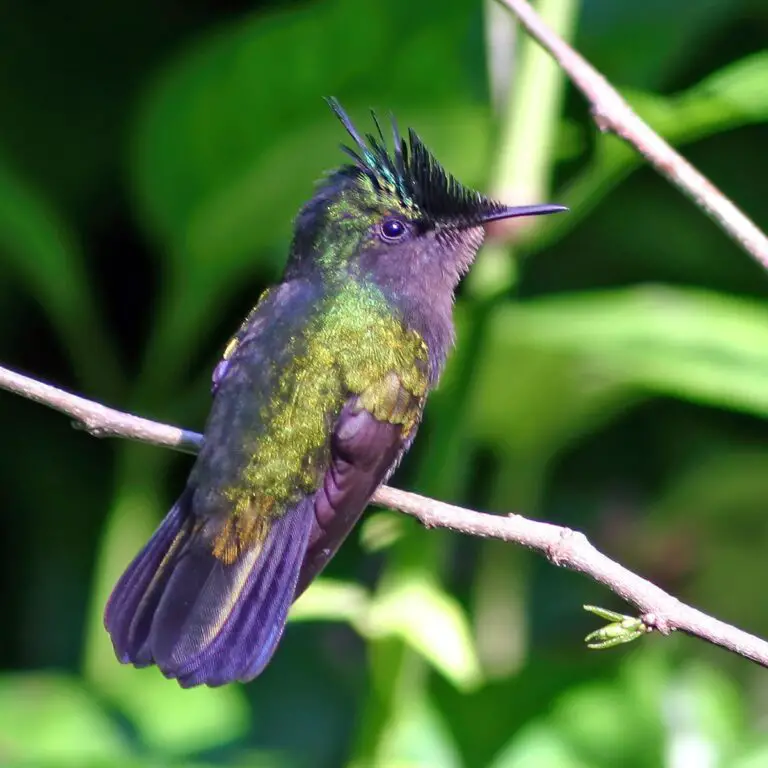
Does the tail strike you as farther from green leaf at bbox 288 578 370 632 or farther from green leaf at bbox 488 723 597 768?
green leaf at bbox 488 723 597 768

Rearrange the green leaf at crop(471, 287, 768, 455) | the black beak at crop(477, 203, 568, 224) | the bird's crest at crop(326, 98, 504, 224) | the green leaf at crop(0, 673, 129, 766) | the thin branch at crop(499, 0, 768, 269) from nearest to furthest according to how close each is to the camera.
→ the thin branch at crop(499, 0, 768, 269)
the black beak at crop(477, 203, 568, 224)
the bird's crest at crop(326, 98, 504, 224)
the green leaf at crop(471, 287, 768, 455)
the green leaf at crop(0, 673, 129, 766)

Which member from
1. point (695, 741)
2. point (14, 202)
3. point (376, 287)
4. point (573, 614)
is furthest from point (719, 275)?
point (14, 202)

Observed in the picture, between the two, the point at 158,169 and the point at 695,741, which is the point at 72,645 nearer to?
the point at 158,169

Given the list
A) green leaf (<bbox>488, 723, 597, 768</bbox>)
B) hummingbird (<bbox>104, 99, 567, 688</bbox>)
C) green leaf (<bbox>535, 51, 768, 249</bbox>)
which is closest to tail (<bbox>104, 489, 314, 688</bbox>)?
hummingbird (<bbox>104, 99, 567, 688</bbox>)

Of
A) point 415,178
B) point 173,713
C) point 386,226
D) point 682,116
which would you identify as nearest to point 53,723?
point 173,713

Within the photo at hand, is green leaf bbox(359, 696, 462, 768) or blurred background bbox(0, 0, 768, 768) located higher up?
blurred background bbox(0, 0, 768, 768)

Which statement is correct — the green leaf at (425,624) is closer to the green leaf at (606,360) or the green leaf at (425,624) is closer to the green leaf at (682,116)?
the green leaf at (606,360)

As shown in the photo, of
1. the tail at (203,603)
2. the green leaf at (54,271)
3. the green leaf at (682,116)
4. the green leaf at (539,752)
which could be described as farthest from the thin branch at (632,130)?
the green leaf at (54,271)
